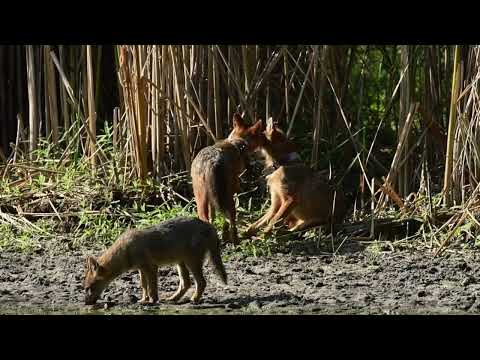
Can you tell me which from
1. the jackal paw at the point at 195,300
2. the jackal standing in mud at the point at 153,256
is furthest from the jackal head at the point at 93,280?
the jackal paw at the point at 195,300

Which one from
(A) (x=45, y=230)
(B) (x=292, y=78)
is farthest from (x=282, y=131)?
(A) (x=45, y=230)

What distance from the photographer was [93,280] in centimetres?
756

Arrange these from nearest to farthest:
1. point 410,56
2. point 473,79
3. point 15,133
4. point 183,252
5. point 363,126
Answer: point 183,252 < point 473,79 < point 410,56 < point 363,126 < point 15,133

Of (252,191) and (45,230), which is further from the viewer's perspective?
(252,191)

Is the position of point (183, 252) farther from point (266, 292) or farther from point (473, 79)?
point (473, 79)

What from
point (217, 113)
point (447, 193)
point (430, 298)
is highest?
point (217, 113)

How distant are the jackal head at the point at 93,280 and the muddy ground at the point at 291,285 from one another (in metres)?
0.08

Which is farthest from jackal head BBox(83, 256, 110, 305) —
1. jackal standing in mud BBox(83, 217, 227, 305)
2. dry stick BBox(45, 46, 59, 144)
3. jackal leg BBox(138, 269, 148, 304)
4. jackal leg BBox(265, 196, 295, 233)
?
dry stick BBox(45, 46, 59, 144)

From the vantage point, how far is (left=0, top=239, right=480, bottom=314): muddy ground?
751cm

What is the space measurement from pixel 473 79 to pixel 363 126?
1590 millimetres

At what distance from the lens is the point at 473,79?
29.4 feet

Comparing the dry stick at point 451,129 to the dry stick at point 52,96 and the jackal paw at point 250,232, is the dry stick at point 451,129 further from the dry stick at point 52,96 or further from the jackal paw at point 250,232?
the dry stick at point 52,96

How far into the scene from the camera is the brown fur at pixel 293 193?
30.8ft

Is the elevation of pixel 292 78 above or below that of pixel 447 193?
above
